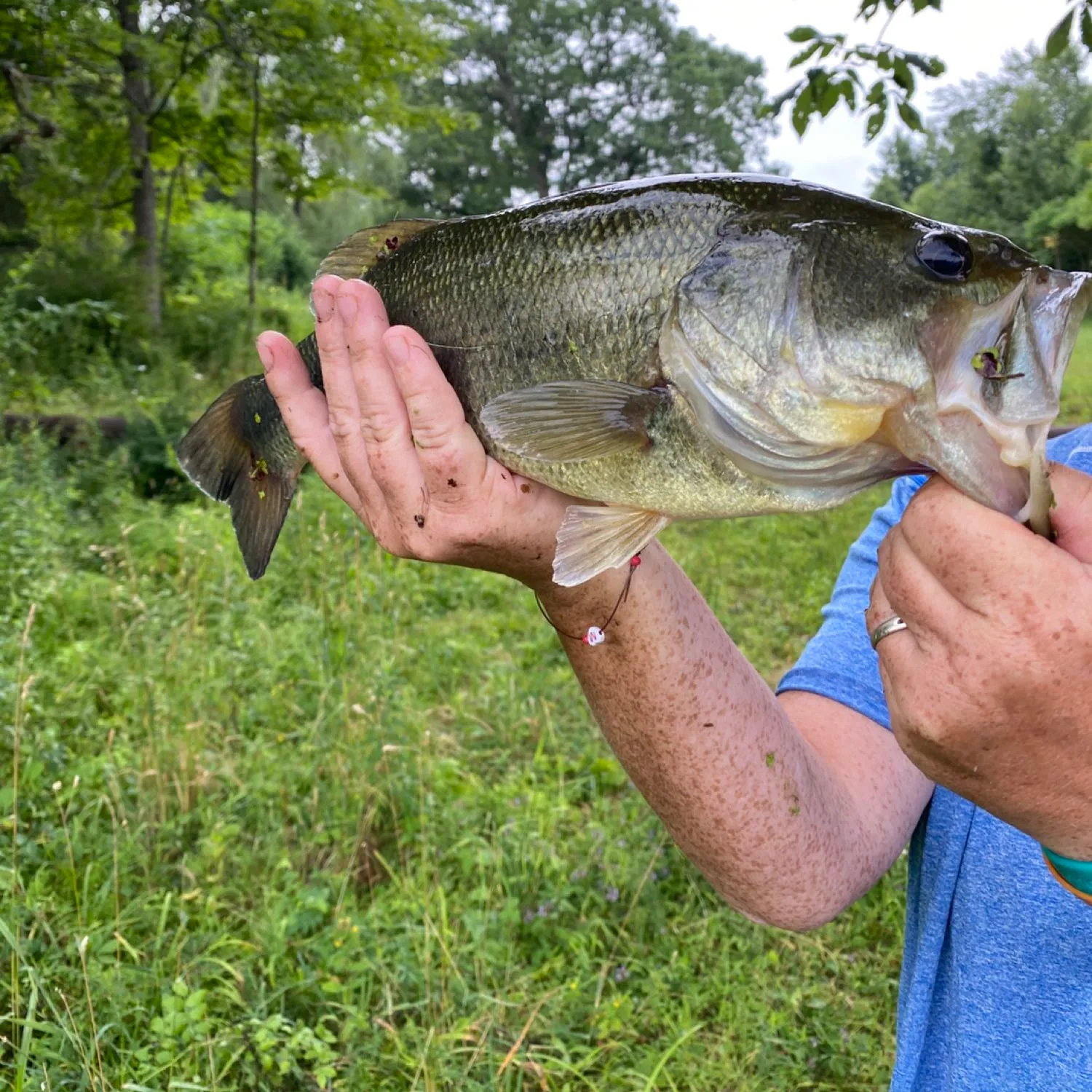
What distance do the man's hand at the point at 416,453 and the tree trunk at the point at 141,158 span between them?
34.9 feet

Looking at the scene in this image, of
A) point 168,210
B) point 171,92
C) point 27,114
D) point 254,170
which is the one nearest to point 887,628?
point 27,114

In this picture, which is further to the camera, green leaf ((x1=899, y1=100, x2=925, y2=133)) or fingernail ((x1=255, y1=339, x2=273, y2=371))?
green leaf ((x1=899, y1=100, x2=925, y2=133))

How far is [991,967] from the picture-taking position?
1.30m

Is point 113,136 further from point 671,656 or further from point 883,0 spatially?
point 671,656

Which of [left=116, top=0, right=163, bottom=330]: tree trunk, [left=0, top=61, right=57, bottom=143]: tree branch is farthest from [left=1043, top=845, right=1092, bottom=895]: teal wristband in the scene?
[left=116, top=0, right=163, bottom=330]: tree trunk

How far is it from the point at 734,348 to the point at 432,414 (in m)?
0.47

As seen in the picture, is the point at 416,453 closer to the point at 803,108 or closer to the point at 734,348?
the point at 734,348

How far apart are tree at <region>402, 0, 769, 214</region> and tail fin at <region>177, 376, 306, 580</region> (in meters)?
40.9

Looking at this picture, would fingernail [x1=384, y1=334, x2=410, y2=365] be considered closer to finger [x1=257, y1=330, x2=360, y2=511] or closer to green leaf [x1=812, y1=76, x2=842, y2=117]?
finger [x1=257, y1=330, x2=360, y2=511]

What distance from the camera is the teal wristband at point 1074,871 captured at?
3.34 feet

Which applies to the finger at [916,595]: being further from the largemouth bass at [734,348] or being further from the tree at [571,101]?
the tree at [571,101]

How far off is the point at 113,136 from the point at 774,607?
11437 mm

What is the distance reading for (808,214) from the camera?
1207 mm

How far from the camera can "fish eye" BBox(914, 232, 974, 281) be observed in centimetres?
107
